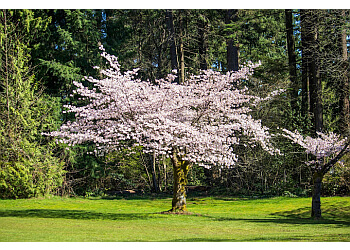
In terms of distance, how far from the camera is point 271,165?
54.0 ft

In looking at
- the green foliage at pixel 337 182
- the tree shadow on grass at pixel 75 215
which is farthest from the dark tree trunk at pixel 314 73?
the tree shadow on grass at pixel 75 215

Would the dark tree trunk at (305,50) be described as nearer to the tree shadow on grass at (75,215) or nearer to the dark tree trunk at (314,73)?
the dark tree trunk at (314,73)

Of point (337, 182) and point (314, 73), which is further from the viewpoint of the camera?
point (314, 73)

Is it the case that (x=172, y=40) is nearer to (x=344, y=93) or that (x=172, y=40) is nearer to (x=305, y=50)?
(x=305, y=50)

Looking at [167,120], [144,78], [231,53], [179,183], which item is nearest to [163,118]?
[167,120]

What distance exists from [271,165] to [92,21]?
418 inches

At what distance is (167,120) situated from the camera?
32.7 ft

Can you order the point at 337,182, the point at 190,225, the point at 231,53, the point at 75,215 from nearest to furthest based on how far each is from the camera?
the point at 190,225 < the point at 75,215 < the point at 337,182 < the point at 231,53

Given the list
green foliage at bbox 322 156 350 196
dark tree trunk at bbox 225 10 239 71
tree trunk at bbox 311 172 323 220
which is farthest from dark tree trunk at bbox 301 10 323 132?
tree trunk at bbox 311 172 323 220

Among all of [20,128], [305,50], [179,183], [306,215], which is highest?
[305,50]

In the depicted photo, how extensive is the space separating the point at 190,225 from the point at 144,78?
13497 millimetres

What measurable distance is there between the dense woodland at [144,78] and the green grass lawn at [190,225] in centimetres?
273
